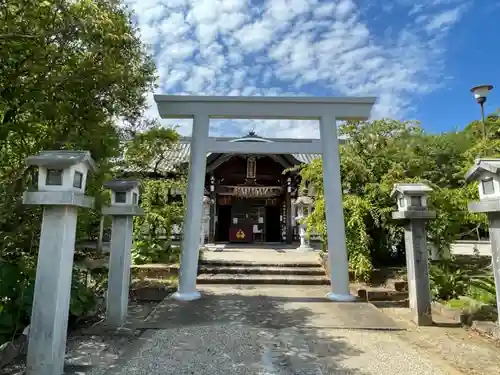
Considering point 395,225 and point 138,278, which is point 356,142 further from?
point 138,278

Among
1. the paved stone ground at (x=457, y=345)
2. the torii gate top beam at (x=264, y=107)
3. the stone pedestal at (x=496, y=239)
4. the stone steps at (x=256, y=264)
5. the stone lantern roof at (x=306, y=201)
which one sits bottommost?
the paved stone ground at (x=457, y=345)

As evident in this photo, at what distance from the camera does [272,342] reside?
3.51 metres

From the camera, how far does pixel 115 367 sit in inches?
114

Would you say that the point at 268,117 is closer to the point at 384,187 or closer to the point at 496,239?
the point at 384,187

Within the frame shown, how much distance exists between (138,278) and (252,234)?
864 cm

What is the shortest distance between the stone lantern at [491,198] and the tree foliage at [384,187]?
9.01 ft

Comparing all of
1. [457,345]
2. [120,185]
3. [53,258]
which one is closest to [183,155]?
[120,185]

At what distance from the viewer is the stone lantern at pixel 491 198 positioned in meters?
2.86

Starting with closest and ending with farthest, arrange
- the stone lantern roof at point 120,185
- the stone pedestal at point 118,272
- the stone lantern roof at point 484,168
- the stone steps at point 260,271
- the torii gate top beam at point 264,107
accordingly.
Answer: the stone lantern roof at point 484,168
the stone pedestal at point 118,272
the stone lantern roof at point 120,185
the torii gate top beam at point 264,107
the stone steps at point 260,271

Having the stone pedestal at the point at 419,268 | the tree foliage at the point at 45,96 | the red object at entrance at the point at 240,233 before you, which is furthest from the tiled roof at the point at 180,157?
the stone pedestal at the point at 419,268

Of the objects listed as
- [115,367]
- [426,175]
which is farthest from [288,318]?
[426,175]

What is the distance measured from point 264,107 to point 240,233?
971 centimetres

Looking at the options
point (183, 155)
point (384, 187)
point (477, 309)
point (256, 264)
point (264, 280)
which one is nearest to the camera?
point (477, 309)

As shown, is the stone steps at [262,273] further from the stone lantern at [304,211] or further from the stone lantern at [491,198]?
the stone lantern at [491,198]
